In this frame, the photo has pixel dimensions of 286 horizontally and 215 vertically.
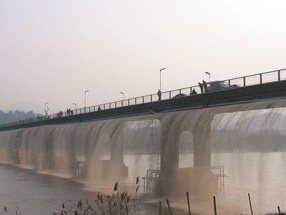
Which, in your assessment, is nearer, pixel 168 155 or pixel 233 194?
pixel 233 194

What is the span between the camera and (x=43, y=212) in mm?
37438

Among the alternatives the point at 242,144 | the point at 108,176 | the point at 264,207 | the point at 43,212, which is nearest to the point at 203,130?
the point at 242,144

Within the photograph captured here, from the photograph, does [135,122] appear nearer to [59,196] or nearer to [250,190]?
[59,196]

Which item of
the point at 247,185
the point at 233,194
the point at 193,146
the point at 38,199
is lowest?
the point at 38,199

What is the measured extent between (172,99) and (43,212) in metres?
24.7

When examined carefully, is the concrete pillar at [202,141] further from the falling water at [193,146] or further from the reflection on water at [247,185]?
the reflection on water at [247,185]

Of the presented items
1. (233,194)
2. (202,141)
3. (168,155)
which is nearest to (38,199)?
(168,155)

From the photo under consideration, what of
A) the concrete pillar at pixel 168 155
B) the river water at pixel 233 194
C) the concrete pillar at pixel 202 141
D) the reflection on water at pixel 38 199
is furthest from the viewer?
the concrete pillar at pixel 168 155

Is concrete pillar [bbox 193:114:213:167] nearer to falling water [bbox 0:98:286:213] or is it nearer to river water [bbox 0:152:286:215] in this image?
falling water [bbox 0:98:286:213]

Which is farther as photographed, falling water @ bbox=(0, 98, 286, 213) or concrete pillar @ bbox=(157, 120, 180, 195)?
concrete pillar @ bbox=(157, 120, 180, 195)

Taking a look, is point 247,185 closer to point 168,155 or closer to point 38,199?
point 168,155

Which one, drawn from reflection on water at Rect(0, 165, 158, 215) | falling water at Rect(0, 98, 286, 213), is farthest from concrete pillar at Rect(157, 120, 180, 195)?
reflection on water at Rect(0, 165, 158, 215)

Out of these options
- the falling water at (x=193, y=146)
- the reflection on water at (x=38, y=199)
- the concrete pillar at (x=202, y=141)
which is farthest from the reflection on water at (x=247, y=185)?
the reflection on water at (x=38, y=199)

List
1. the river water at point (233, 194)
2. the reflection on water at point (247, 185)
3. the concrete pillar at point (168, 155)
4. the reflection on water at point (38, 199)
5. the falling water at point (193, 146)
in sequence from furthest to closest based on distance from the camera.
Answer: the concrete pillar at point (168, 155)
the falling water at point (193, 146)
the reflection on water at point (247, 185)
the river water at point (233, 194)
the reflection on water at point (38, 199)
